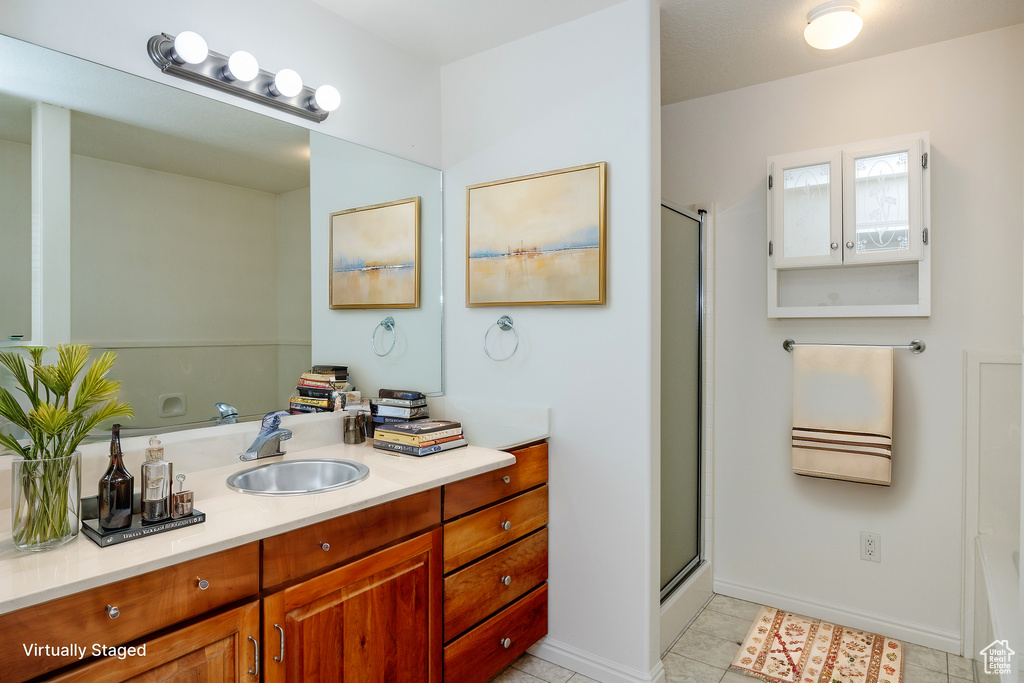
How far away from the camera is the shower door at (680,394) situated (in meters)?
2.37

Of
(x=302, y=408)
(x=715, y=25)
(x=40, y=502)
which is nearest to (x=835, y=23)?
(x=715, y=25)

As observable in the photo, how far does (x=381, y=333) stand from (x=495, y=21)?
1.27 m

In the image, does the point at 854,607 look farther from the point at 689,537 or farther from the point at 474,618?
the point at 474,618

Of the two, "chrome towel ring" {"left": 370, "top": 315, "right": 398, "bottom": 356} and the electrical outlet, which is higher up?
"chrome towel ring" {"left": 370, "top": 315, "right": 398, "bottom": 356}

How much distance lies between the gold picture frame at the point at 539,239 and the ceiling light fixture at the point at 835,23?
0.85 m

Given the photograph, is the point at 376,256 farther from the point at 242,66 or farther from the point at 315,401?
the point at 242,66

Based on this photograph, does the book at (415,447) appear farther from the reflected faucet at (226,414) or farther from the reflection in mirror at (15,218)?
the reflection in mirror at (15,218)

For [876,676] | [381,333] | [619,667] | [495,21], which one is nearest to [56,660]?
[381,333]

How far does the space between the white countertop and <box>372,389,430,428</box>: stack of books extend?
0.24m

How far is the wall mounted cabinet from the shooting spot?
2.26 meters

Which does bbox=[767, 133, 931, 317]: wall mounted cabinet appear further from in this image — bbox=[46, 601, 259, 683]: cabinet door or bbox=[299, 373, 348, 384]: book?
bbox=[46, 601, 259, 683]: cabinet door

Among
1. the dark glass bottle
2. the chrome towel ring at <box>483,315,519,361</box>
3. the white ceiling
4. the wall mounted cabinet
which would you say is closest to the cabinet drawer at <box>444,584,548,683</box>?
the chrome towel ring at <box>483,315,519,361</box>

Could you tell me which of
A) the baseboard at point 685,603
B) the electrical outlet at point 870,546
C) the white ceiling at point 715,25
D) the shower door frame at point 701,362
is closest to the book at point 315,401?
the white ceiling at point 715,25

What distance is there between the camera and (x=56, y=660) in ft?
3.36
